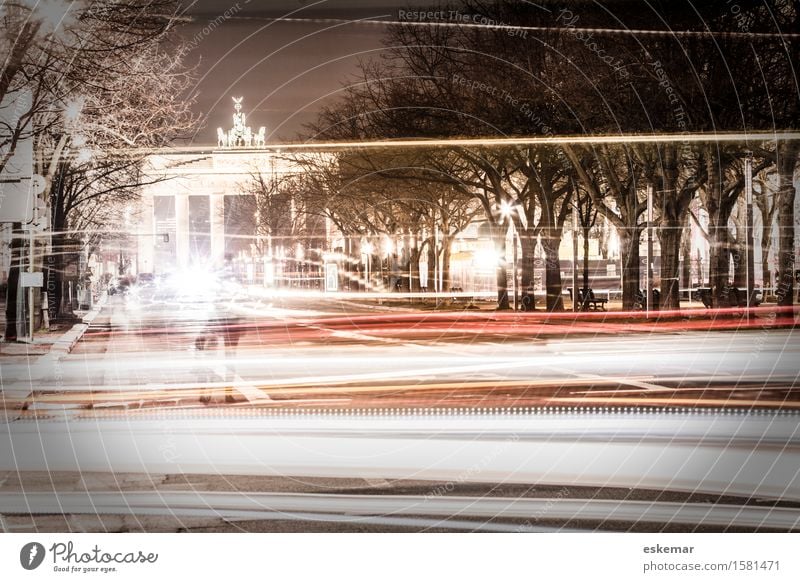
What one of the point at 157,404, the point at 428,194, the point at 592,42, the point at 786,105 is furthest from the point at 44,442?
the point at 428,194

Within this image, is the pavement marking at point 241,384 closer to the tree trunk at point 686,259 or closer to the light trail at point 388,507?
the light trail at point 388,507

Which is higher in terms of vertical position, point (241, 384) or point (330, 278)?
point (330, 278)

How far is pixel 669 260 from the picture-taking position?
880 inches

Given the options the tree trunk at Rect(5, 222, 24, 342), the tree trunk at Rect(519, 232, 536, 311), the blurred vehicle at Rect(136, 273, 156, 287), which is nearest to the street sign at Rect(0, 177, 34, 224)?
the tree trunk at Rect(5, 222, 24, 342)

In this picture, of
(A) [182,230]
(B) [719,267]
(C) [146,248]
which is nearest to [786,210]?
(A) [182,230]

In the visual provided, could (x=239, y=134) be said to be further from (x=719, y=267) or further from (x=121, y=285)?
(x=719, y=267)

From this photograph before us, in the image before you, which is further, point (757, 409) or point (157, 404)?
point (757, 409)

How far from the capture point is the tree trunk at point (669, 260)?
20.7m

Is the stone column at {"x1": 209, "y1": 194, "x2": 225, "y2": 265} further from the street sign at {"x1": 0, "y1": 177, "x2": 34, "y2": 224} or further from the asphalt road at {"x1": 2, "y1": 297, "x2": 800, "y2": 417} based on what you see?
the street sign at {"x1": 0, "y1": 177, "x2": 34, "y2": 224}

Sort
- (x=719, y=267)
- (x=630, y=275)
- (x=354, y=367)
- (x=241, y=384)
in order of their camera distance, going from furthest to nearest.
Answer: (x=719, y=267)
(x=630, y=275)
(x=354, y=367)
(x=241, y=384)

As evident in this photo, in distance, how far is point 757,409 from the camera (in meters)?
8.58
